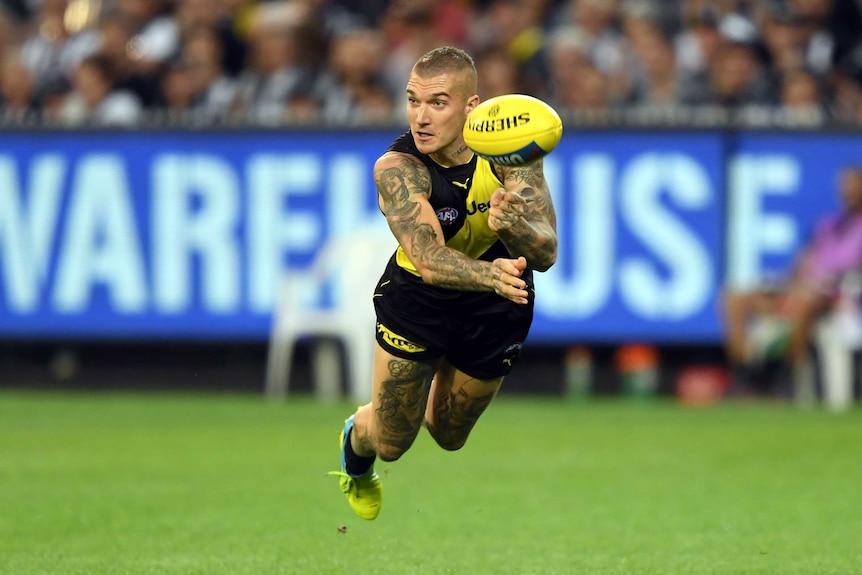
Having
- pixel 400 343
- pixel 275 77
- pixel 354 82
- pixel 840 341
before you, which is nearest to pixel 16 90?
pixel 275 77

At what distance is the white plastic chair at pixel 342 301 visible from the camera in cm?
1498

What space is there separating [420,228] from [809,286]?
8.64 metres

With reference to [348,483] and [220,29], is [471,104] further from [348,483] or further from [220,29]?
[220,29]

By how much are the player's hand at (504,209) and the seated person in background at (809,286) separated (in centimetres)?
862

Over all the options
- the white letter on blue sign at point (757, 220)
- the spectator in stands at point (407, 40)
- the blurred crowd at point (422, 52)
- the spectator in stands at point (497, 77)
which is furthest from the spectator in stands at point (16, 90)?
the white letter on blue sign at point (757, 220)

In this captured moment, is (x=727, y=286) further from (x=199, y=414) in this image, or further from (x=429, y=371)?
(x=429, y=371)

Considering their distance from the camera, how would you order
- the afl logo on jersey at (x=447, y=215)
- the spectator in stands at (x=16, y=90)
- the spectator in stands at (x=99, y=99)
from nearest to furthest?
the afl logo on jersey at (x=447, y=215)
the spectator in stands at (x=99, y=99)
the spectator in stands at (x=16, y=90)

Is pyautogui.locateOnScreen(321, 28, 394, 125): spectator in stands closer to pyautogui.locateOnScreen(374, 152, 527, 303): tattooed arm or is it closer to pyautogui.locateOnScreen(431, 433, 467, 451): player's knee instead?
pyautogui.locateOnScreen(431, 433, 467, 451): player's knee

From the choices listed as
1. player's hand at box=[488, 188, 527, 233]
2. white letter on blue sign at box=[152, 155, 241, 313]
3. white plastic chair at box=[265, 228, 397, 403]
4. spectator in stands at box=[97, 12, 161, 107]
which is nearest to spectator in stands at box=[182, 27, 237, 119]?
spectator in stands at box=[97, 12, 161, 107]

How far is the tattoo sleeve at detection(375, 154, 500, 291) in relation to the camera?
21.4 feet

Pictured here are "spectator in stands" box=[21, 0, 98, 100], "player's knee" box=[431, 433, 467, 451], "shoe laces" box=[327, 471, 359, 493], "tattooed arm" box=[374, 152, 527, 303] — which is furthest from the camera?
"spectator in stands" box=[21, 0, 98, 100]

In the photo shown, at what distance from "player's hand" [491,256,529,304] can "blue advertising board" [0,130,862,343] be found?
8.50 m

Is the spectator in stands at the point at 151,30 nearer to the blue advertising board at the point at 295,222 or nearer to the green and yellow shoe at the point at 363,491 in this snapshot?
the blue advertising board at the point at 295,222

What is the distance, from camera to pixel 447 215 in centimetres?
697
